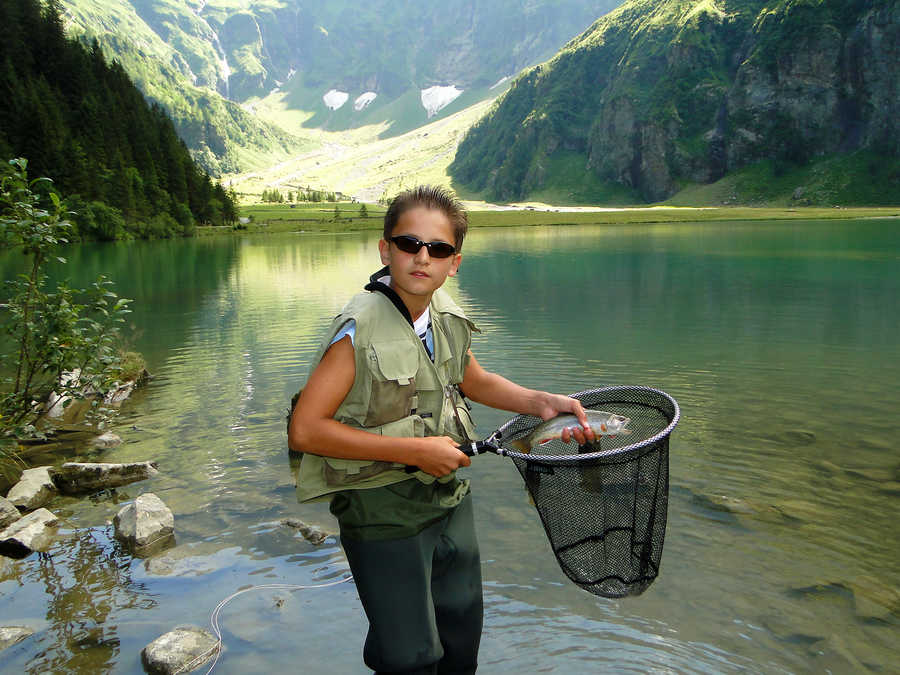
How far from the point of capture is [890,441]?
11484 millimetres

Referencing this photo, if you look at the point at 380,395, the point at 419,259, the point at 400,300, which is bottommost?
the point at 380,395

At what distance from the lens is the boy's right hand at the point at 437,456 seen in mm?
3467

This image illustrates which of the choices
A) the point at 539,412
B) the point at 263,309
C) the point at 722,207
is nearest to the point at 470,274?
the point at 263,309

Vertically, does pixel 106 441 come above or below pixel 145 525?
below

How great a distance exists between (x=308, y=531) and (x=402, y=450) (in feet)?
17.6

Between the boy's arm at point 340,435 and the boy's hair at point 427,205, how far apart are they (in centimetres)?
83

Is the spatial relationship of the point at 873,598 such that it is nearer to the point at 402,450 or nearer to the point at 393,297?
the point at 402,450

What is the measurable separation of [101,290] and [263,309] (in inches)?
786

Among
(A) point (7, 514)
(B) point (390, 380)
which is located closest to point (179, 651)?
(B) point (390, 380)

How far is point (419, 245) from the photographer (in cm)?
379

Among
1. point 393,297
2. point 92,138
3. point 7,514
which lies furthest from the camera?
point 92,138

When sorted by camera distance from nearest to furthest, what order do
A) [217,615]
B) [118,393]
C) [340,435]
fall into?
[340,435] < [217,615] < [118,393]

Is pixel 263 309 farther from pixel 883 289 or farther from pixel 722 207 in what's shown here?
pixel 722 207

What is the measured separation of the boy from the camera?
3.46 meters
